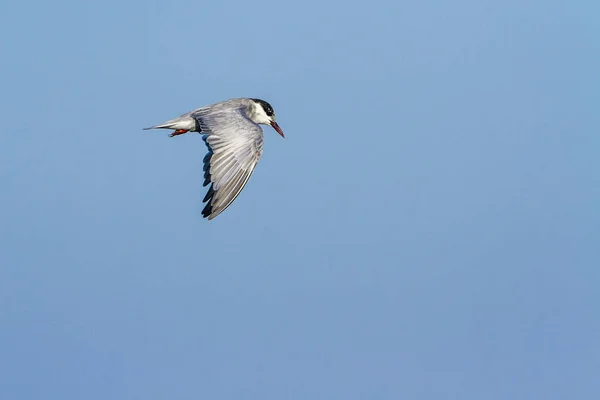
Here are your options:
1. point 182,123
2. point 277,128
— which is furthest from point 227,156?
point 277,128

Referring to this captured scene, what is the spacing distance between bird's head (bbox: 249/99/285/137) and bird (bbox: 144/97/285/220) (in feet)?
2.65

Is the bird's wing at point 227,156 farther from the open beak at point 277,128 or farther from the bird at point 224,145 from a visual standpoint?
the open beak at point 277,128

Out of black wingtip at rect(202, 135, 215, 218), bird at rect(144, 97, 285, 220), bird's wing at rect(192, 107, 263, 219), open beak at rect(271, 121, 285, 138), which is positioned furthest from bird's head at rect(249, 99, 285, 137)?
black wingtip at rect(202, 135, 215, 218)

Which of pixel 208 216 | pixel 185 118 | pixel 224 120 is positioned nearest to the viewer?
pixel 208 216

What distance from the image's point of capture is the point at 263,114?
24.5m

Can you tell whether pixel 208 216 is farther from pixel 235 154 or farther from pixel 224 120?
pixel 224 120

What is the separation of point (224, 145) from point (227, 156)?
0.36m

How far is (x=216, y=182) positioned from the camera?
63.9ft

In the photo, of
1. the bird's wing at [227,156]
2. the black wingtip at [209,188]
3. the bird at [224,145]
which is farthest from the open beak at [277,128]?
the black wingtip at [209,188]

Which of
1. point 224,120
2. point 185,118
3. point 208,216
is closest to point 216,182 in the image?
point 208,216

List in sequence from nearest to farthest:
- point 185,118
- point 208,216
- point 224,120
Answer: point 208,216 → point 224,120 → point 185,118

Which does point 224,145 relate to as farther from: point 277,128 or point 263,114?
point 277,128

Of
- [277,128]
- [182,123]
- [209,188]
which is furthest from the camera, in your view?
[277,128]

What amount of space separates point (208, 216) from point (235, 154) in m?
1.48
